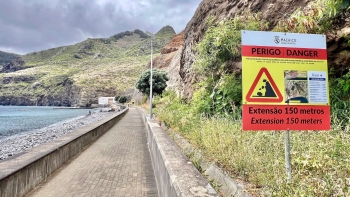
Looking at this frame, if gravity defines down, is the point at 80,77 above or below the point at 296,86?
above

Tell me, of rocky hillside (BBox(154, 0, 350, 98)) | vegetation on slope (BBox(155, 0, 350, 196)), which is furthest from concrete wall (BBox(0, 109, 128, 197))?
rocky hillside (BBox(154, 0, 350, 98))

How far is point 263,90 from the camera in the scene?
2.90 meters

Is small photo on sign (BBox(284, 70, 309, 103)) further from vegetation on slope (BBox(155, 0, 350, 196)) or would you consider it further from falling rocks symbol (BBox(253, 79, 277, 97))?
vegetation on slope (BBox(155, 0, 350, 196))

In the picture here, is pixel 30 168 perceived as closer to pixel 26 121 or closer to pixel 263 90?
pixel 263 90

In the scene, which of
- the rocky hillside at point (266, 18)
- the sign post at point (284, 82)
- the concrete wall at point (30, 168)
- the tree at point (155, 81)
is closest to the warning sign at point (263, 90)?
the sign post at point (284, 82)

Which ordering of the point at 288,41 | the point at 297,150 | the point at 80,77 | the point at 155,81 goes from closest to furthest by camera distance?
the point at 288,41
the point at 297,150
the point at 155,81
the point at 80,77

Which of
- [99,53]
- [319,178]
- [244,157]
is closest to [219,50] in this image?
[244,157]

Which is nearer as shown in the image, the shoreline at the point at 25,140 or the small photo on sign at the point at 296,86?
the small photo on sign at the point at 296,86

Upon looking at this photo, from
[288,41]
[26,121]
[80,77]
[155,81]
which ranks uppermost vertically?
[80,77]

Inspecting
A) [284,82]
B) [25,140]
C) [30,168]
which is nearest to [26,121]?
[25,140]

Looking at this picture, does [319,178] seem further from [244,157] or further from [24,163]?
[24,163]

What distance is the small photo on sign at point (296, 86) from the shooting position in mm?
2957

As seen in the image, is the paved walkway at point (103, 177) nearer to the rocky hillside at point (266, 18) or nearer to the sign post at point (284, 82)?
the sign post at point (284, 82)

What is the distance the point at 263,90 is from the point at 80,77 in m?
132
